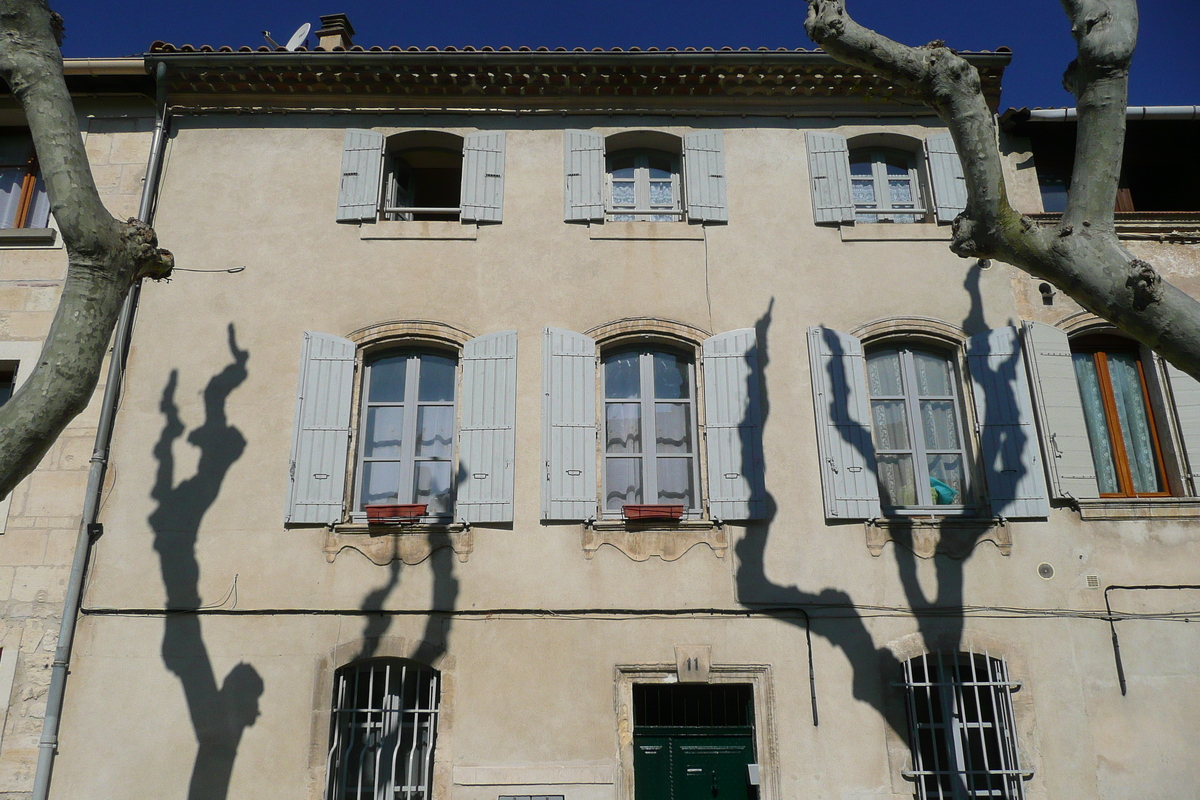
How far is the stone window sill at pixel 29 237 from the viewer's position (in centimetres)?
839

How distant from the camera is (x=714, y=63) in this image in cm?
892

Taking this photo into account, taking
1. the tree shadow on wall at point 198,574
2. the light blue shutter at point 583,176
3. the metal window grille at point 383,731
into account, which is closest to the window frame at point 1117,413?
the light blue shutter at point 583,176

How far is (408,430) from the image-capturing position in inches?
319

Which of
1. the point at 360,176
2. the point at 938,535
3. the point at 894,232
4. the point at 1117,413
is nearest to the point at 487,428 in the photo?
the point at 360,176

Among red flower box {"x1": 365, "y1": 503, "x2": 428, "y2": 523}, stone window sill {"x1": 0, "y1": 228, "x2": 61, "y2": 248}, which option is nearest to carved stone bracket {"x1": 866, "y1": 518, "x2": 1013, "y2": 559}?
red flower box {"x1": 365, "y1": 503, "x2": 428, "y2": 523}

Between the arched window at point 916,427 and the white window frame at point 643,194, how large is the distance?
231cm

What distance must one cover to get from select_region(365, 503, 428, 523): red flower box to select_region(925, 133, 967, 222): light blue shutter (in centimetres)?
544

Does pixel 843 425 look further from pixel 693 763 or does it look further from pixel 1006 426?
pixel 693 763

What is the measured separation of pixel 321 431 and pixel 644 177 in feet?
12.9

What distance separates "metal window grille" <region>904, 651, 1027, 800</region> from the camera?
7066mm

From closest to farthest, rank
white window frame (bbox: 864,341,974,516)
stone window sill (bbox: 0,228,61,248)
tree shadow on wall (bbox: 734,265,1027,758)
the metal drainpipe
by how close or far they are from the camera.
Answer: the metal drainpipe → tree shadow on wall (bbox: 734,265,1027,758) → white window frame (bbox: 864,341,974,516) → stone window sill (bbox: 0,228,61,248)

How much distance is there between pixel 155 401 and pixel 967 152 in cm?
665

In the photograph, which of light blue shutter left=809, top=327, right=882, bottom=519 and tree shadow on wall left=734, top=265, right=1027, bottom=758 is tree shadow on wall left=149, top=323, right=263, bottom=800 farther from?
light blue shutter left=809, top=327, right=882, bottom=519

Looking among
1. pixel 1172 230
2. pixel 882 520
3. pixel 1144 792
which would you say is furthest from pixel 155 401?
pixel 1172 230
